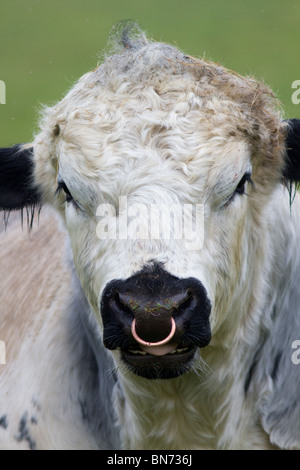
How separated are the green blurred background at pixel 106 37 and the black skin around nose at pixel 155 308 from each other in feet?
32.1

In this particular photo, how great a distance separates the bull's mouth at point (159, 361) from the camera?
3.65 metres

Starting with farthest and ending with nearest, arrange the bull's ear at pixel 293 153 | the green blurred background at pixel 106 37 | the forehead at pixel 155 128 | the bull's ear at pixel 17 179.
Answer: the green blurred background at pixel 106 37 → the bull's ear at pixel 17 179 → the bull's ear at pixel 293 153 → the forehead at pixel 155 128

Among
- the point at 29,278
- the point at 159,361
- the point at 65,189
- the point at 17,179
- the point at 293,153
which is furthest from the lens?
the point at 29,278

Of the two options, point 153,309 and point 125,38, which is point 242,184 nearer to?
point 153,309

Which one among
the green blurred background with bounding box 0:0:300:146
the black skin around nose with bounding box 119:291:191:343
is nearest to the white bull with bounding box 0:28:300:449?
the black skin around nose with bounding box 119:291:191:343

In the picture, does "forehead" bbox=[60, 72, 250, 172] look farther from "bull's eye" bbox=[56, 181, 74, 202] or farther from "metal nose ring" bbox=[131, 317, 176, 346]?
"metal nose ring" bbox=[131, 317, 176, 346]

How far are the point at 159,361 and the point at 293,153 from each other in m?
1.40

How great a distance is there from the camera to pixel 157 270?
137 inches

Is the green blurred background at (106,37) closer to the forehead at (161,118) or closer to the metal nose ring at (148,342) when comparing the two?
the forehead at (161,118)

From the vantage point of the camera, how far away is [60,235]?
544 cm

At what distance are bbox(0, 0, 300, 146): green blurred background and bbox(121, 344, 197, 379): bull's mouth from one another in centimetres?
969

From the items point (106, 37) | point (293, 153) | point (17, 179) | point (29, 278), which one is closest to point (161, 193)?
point (293, 153)

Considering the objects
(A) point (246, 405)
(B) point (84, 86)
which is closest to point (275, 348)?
(A) point (246, 405)

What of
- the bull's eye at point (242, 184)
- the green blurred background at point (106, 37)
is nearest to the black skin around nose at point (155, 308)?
the bull's eye at point (242, 184)
